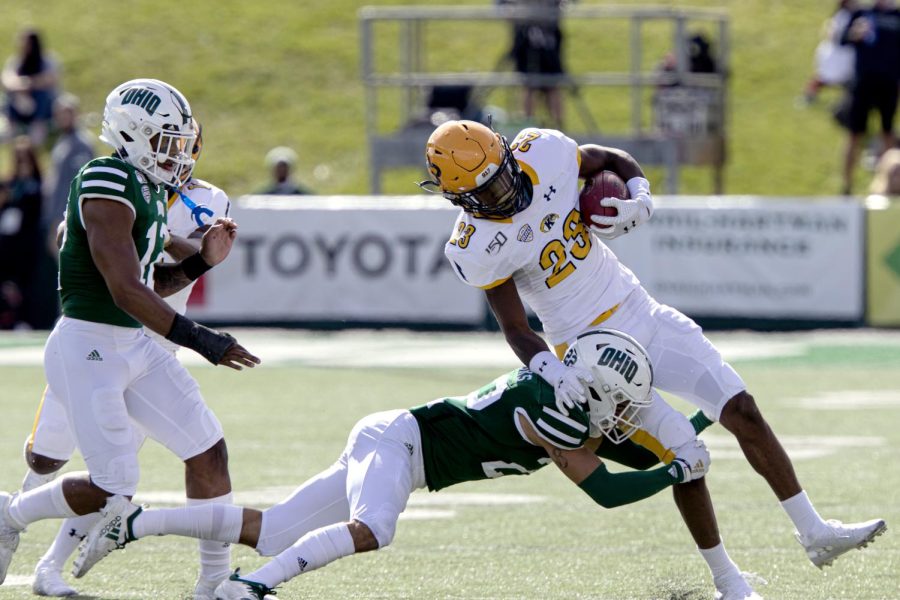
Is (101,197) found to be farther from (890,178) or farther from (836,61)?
(836,61)

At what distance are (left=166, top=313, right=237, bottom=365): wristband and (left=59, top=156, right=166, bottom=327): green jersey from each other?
290 mm

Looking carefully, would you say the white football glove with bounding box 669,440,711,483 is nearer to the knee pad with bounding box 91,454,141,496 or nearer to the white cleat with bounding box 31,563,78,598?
the knee pad with bounding box 91,454,141,496

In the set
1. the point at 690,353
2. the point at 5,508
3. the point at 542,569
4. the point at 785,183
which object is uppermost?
the point at 690,353

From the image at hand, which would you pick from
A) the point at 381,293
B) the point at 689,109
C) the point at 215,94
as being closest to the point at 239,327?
the point at 381,293

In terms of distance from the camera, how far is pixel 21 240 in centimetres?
1518

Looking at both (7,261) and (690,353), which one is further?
(7,261)

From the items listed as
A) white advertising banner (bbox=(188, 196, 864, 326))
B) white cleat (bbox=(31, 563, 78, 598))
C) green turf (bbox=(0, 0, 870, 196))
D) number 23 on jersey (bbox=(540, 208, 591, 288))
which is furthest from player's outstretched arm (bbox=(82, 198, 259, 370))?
green turf (bbox=(0, 0, 870, 196))

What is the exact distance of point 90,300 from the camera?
510cm

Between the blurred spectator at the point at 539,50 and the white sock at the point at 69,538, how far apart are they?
1133cm

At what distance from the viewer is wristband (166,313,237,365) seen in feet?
15.7

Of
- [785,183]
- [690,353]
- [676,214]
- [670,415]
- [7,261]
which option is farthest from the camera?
[785,183]

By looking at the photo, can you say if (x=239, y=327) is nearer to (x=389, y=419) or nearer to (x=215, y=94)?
(x=389, y=419)

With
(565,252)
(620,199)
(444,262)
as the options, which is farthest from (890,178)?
(565,252)

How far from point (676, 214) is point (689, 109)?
268 centimetres
